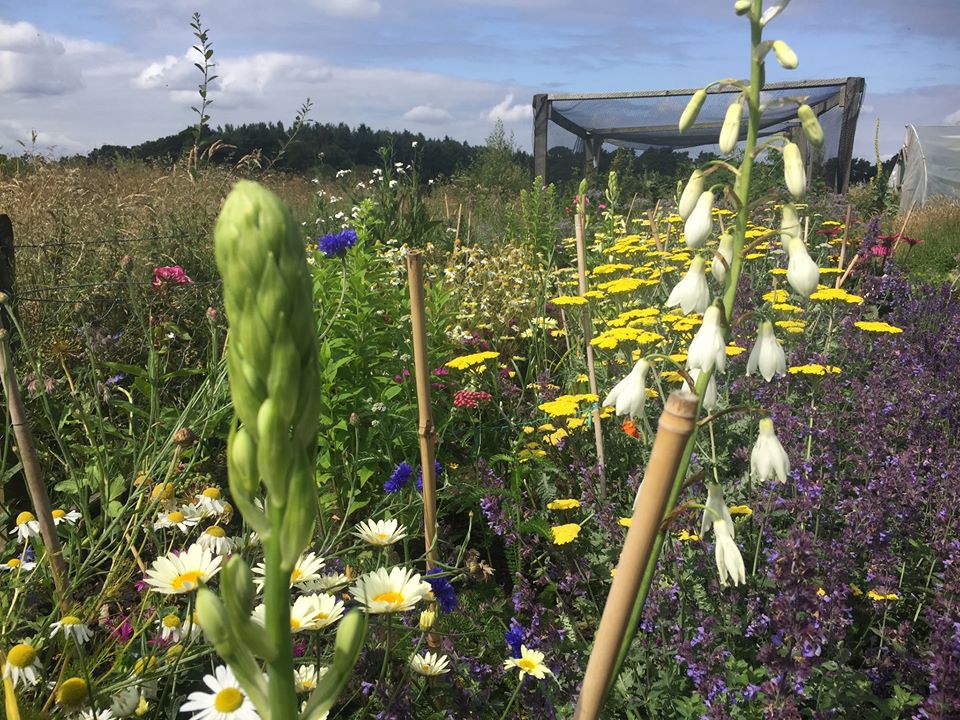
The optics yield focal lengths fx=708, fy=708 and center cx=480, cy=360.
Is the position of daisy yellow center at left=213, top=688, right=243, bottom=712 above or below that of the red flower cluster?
above

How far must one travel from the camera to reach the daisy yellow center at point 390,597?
1.25 metres

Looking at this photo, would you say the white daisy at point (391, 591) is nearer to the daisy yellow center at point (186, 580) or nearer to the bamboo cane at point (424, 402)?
the daisy yellow center at point (186, 580)

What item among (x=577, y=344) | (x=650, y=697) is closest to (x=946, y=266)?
(x=577, y=344)

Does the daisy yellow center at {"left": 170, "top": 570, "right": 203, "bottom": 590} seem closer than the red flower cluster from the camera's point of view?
Yes

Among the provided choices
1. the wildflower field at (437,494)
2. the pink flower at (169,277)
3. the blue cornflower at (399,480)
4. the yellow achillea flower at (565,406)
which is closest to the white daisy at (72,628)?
the wildflower field at (437,494)

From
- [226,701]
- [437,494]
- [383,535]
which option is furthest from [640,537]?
[437,494]

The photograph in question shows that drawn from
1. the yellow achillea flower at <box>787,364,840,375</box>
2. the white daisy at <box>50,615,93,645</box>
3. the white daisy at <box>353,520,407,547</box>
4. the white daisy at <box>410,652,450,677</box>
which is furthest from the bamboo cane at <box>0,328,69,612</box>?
the yellow achillea flower at <box>787,364,840,375</box>

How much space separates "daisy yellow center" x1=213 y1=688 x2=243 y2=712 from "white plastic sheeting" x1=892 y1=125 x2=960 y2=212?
18552mm

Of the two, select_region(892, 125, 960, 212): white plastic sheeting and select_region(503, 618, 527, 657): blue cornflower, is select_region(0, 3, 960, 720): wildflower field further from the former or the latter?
select_region(892, 125, 960, 212): white plastic sheeting

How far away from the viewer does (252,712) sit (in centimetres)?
105

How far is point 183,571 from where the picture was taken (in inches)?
47.3

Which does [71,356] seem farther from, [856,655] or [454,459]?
[856,655]

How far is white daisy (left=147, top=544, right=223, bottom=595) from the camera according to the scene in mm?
1140

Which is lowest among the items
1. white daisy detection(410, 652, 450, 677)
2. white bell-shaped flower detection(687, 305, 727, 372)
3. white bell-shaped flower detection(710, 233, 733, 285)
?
white daisy detection(410, 652, 450, 677)
